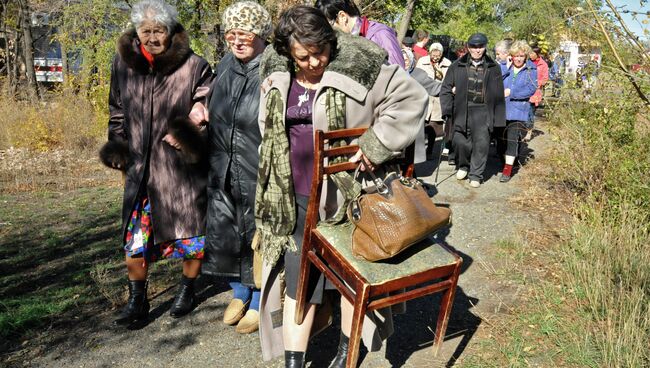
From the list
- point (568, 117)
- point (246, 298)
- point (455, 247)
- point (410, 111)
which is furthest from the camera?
point (568, 117)

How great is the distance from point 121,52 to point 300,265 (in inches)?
67.2

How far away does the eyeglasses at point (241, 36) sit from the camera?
3260 millimetres

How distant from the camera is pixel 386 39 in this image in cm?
459

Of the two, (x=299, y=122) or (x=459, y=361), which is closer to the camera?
(x=299, y=122)

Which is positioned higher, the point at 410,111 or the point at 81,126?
the point at 410,111

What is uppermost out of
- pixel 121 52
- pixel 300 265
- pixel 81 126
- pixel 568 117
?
pixel 121 52

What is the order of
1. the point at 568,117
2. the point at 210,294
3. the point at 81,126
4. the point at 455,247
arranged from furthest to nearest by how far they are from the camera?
the point at 81,126, the point at 568,117, the point at 455,247, the point at 210,294

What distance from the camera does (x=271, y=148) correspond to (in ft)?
9.20

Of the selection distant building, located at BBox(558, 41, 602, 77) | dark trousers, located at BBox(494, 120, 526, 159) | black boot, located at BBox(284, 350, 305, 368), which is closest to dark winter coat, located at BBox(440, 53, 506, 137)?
dark trousers, located at BBox(494, 120, 526, 159)

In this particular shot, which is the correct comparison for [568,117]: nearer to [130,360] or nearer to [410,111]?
[410,111]

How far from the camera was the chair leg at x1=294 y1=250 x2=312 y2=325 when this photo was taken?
282 cm

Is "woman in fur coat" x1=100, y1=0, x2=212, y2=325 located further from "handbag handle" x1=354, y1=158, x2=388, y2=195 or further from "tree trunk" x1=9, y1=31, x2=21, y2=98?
"tree trunk" x1=9, y1=31, x2=21, y2=98

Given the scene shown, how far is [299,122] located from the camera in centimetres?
279

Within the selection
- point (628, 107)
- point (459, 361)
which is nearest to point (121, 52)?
point (459, 361)
